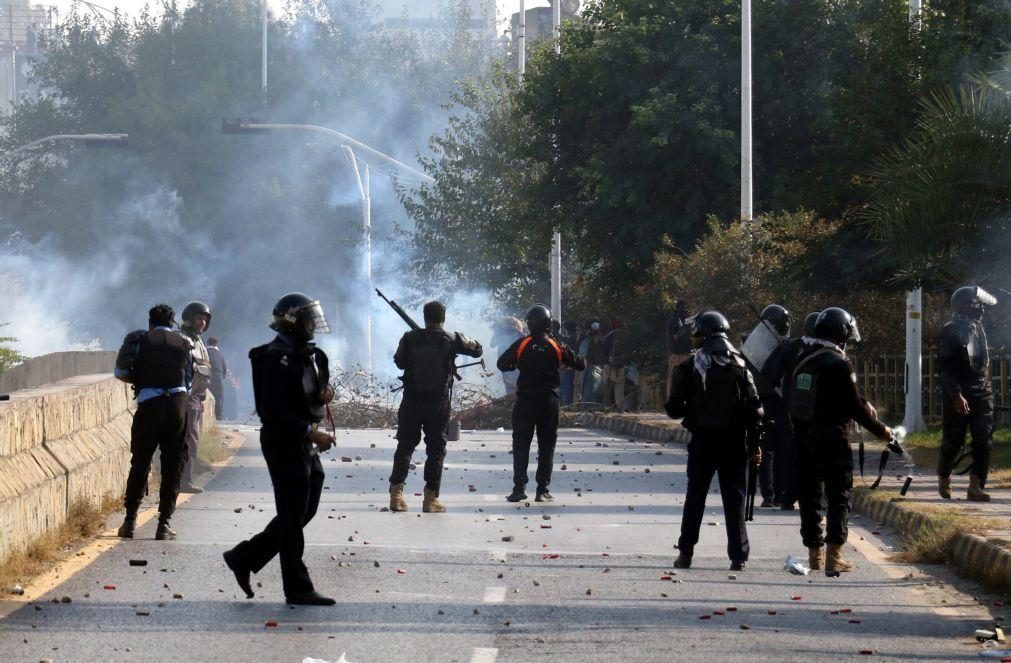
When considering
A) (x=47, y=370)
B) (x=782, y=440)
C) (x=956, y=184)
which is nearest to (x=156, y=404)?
(x=782, y=440)

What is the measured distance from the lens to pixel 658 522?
14.8m

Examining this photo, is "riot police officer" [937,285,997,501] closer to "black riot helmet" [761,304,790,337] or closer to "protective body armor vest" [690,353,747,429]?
"black riot helmet" [761,304,790,337]

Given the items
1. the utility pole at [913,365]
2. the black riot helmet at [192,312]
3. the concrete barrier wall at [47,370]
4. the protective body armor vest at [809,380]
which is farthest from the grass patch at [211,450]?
the protective body armor vest at [809,380]

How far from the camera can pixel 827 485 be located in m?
11.7

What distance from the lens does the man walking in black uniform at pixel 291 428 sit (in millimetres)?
9820

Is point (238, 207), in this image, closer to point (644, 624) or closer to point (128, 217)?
point (128, 217)

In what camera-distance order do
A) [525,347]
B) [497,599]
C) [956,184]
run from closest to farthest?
1. [497,599]
2. [525,347]
3. [956,184]

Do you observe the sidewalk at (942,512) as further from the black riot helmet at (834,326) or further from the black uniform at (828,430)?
the black riot helmet at (834,326)

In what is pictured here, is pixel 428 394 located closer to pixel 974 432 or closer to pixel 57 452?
pixel 57 452

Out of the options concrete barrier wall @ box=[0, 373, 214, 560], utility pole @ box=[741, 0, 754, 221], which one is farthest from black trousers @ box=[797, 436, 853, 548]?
utility pole @ box=[741, 0, 754, 221]

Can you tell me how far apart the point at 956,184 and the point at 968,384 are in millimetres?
2417

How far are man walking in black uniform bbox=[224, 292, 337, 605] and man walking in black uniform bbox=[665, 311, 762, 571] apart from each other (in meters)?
2.69

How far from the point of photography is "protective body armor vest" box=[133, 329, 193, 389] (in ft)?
44.0

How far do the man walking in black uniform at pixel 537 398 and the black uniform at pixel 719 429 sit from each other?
15.2ft
